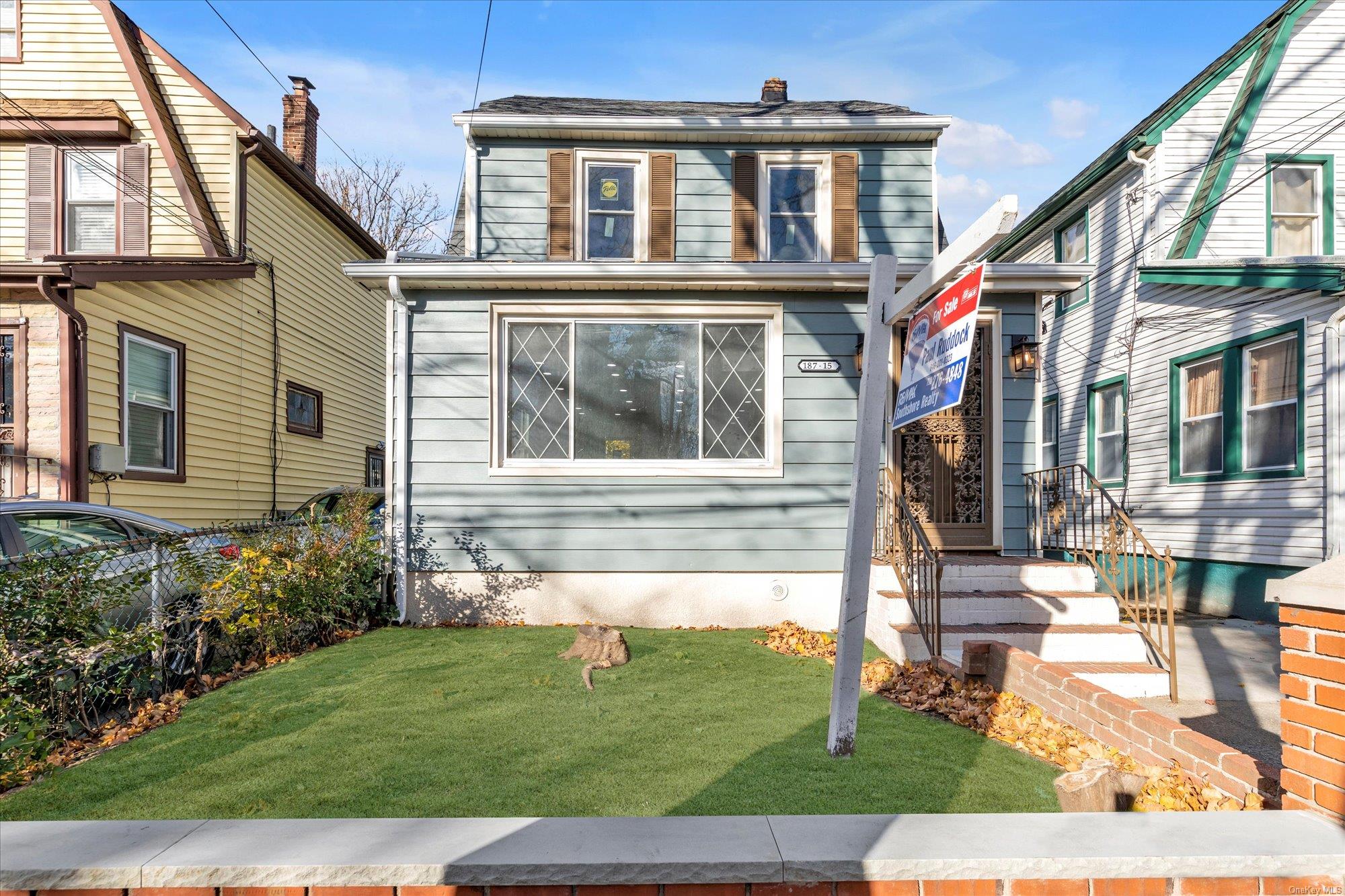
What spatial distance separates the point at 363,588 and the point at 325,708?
112 inches

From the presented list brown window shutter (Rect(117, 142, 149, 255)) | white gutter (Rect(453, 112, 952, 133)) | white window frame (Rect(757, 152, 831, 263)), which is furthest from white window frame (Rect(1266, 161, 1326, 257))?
brown window shutter (Rect(117, 142, 149, 255))

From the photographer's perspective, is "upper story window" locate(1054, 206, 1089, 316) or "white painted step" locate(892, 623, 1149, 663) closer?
"white painted step" locate(892, 623, 1149, 663)

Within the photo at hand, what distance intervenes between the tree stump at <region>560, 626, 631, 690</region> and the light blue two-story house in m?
1.60

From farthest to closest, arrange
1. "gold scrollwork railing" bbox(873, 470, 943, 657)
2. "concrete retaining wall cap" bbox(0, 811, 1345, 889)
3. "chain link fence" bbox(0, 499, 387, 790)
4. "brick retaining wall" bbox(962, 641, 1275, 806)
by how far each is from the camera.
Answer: "gold scrollwork railing" bbox(873, 470, 943, 657)
"chain link fence" bbox(0, 499, 387, 790)
"brick retaining wall" bbox(962, 641, 1275, 806)
"concrete retaining wall cap" bbox(0, 811, 1345, 889)

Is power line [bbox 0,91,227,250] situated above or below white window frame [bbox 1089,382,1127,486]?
above

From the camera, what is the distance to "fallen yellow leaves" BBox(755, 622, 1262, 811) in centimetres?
324

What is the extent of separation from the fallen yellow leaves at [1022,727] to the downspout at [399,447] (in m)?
3.96

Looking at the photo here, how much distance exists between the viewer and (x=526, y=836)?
7.68 feet

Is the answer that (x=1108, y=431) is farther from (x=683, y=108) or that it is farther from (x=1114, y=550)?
(x=683, y=108)

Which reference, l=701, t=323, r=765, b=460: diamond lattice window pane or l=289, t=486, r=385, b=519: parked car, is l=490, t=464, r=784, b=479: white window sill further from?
l=289, t=486, r=385, b=519: parked car

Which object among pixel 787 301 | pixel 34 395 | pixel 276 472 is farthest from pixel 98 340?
pixel 787 301

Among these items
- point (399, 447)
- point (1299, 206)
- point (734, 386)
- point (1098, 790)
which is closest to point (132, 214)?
point (399, 447)

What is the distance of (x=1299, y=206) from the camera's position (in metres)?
10.4

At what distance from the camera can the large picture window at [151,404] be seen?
939 centimetres
